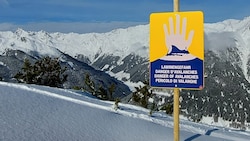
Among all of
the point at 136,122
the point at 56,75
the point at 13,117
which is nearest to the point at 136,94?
the point at 56,75

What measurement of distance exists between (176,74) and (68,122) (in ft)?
10.1

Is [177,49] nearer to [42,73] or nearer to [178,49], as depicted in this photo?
[178,49]

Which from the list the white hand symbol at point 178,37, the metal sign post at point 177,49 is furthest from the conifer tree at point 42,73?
the white hand symbol at point 178,37

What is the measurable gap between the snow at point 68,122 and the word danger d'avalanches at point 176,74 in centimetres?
209

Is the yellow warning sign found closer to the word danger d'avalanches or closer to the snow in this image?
the word danger d'avalanches

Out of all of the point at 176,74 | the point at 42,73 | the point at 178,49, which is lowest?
the point at 176,74

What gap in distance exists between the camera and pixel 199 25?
6.83 metres

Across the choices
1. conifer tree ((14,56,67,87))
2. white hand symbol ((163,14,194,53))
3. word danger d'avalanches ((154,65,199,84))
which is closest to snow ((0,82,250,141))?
word danger d'avalanches ((154,65,199,84))

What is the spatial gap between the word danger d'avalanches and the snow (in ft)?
6.87

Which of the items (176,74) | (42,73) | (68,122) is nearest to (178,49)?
(176,74)

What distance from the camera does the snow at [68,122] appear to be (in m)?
7.98

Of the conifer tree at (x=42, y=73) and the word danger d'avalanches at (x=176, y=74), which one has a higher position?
the conifer tree at (x=42, y=73)

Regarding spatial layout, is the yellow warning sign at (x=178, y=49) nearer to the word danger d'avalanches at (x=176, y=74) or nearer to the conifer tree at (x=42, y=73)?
the word danger d'avalanches at (x=176, y=74)

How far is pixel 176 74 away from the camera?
6965mm
